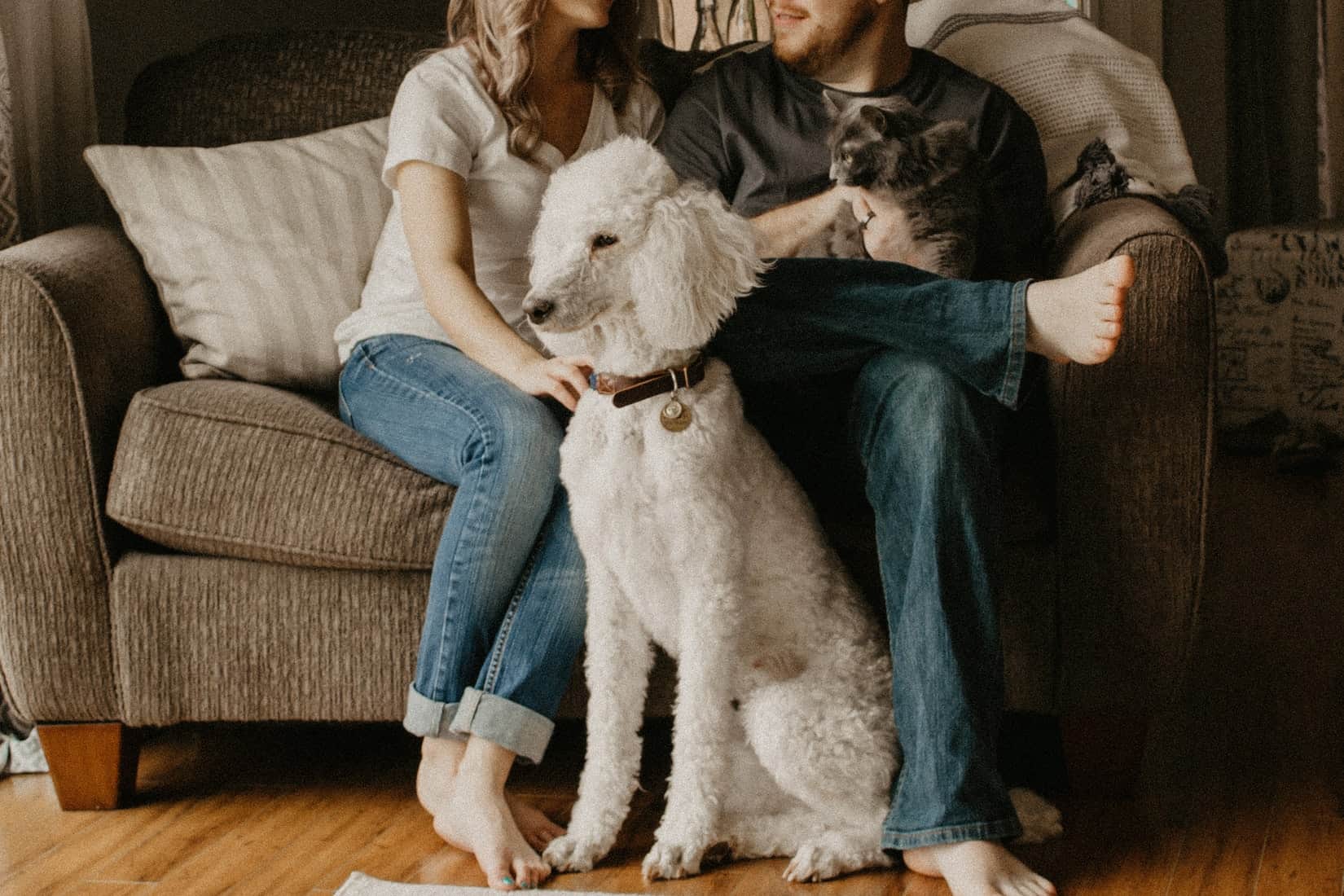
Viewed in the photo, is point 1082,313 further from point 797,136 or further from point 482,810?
point 482,810

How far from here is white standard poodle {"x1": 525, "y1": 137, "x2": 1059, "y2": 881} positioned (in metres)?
1.45

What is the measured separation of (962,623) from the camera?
4.99 ft

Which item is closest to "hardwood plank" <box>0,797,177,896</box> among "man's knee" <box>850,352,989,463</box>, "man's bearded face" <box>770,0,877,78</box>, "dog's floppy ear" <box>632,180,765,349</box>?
"dog's floppy ear" <box>632,180,765,349</box>

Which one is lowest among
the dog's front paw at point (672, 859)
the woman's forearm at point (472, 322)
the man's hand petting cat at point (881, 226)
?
the dog's front paw at point (672, 859)

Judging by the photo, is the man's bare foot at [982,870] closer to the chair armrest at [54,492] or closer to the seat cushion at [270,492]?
the seat cushion at [270,492]

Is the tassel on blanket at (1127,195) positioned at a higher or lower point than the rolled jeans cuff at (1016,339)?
higher

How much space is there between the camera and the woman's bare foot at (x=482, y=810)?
1.57 m

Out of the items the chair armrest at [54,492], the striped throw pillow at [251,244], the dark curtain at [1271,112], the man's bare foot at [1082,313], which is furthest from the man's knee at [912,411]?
the dark curtain at [1271,112]

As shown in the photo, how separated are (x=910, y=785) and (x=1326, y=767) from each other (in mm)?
725

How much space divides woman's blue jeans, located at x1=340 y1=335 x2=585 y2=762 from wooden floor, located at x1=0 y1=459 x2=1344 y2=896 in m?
0.19

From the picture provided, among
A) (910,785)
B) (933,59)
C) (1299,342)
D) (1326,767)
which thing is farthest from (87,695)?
(1299,342)

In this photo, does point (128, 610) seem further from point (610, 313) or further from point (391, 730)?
point (610, 313)

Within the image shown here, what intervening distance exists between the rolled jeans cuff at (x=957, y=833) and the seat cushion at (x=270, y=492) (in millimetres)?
694

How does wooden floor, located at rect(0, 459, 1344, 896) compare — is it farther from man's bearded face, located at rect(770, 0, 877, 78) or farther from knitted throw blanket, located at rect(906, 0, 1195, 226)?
man's bearded face, located at rect(770, 0, 877, 78)
